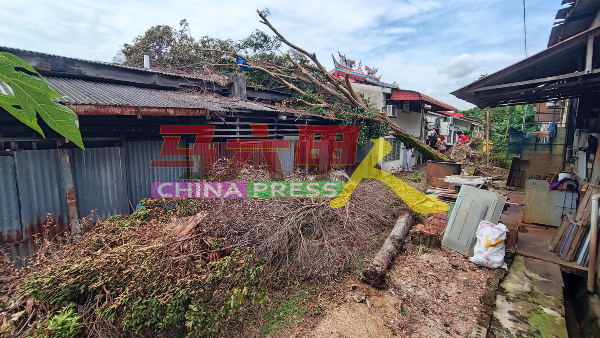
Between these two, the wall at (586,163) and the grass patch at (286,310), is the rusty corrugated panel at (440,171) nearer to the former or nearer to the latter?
the wall at (586,163)

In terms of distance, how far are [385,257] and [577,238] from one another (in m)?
3.39

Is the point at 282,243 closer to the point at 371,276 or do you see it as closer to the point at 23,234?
the point at 371,276

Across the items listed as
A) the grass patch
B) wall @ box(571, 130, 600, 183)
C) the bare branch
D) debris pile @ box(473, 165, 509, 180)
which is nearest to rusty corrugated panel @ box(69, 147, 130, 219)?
the grass patch

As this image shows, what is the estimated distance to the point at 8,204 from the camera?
14.0 ft

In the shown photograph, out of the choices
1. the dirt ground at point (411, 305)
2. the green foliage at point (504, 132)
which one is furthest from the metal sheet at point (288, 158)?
the green foliage at point (504, 132)

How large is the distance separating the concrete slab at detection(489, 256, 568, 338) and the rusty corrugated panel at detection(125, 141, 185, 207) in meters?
6.40

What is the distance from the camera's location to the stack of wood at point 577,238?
4852mm

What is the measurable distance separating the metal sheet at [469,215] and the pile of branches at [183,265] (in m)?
1.53

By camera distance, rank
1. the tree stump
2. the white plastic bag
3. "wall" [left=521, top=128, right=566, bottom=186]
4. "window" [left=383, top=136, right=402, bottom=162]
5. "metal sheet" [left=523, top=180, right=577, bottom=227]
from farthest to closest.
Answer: "window" [left=383, top=136, right=402, bottom=162] → "wall" [left=521, top=128, right=566, bottom=186] → "metal sheet" [left=523, top=180, right=577, bottom=227] → the tree stump → the white plastic bag

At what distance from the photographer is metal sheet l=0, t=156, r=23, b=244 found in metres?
4.21

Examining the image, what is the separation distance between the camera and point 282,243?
4781mm

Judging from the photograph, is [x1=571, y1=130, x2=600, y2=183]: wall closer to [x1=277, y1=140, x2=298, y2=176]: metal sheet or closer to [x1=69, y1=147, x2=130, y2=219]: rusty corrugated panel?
[x1=277, y1=140, x2=298, y2=176]: metal sheet

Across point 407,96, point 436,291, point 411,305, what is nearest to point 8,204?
point 411,305

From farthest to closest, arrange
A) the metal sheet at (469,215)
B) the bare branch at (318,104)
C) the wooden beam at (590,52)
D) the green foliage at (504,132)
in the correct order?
the green foliage at (504,132) → the bare branch at (318,104) → the metal sheet at (469,215) → the wooden beam at (590,52)
